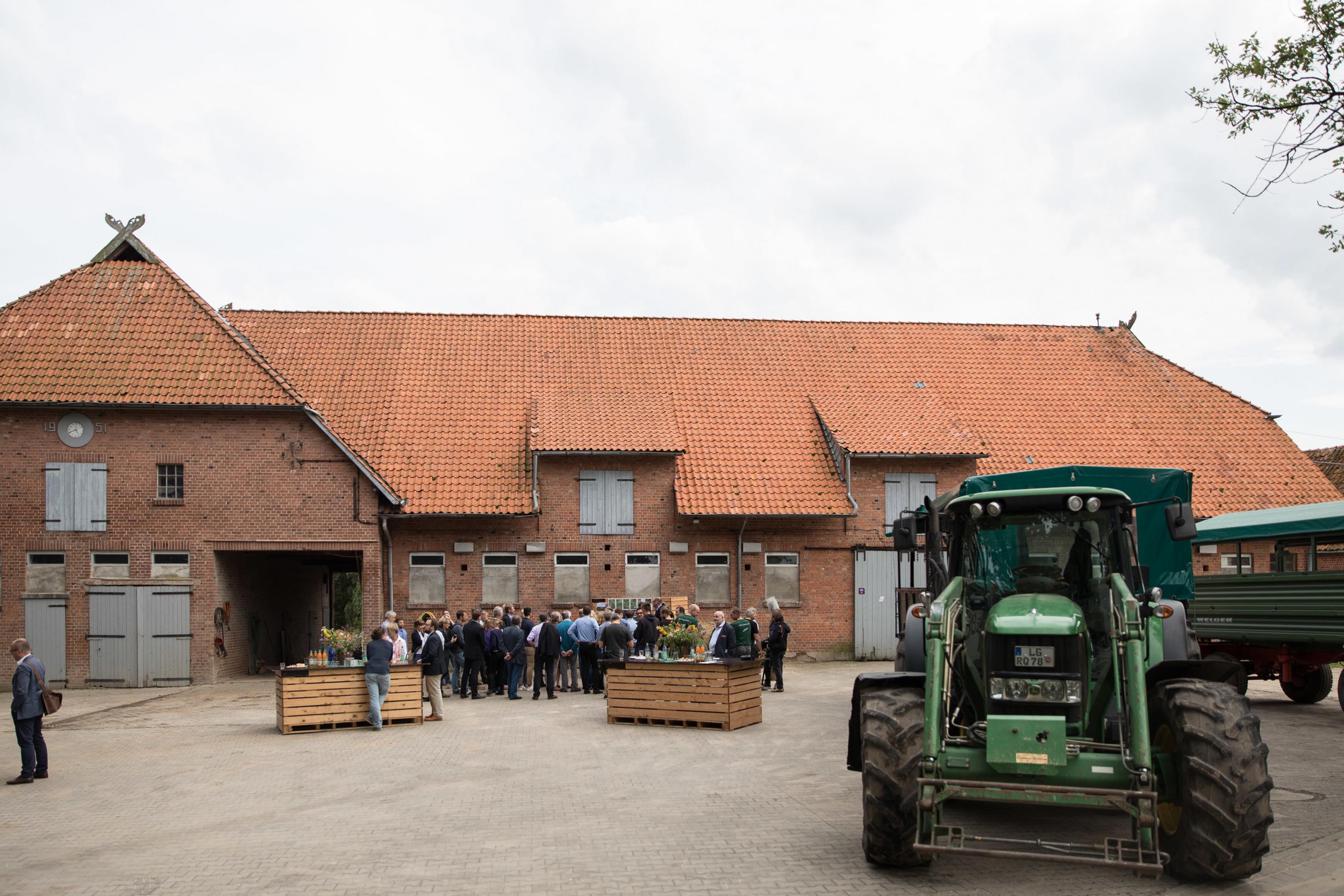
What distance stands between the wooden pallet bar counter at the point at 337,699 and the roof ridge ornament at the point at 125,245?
1366 cm

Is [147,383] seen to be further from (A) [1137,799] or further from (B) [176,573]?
(A) [1137,799]

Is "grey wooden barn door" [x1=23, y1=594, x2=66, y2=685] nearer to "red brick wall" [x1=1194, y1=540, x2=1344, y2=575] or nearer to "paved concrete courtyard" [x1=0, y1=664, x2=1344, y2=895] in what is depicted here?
"paved concrete courtyard" [x1=0, y1=664, x2=1344, y2=895]

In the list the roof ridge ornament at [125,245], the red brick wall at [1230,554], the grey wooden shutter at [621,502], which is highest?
the roof ridge ornament at [125,245]

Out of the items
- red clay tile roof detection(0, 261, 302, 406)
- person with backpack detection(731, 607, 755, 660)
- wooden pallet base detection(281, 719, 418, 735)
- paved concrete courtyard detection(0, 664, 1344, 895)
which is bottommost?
wooden pallet base detection(281, 719, 418, 735)

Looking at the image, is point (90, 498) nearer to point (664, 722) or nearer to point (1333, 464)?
point (664, 722)

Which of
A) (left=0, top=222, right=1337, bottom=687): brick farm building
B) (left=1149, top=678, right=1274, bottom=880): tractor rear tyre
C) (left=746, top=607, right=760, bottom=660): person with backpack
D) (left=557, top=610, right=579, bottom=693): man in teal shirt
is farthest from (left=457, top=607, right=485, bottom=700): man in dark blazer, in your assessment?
(left=1149, top=678, right=1274, bottom=880): tractor rear tyre

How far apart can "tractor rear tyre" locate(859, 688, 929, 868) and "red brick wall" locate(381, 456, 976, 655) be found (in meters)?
18.7

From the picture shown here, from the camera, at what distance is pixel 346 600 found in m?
53.9

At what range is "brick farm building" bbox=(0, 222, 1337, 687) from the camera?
23234 mm

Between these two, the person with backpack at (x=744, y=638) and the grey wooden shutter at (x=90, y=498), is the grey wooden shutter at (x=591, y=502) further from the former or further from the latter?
the grey wooden shutter at (x=90, y=498)

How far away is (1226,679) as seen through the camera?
890 cm

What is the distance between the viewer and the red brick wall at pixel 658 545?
26.4 meters

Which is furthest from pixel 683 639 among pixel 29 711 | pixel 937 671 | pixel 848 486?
pixel 848 486

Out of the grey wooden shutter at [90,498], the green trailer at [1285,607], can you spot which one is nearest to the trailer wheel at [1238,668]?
A: the green trailer at [1285,607]
